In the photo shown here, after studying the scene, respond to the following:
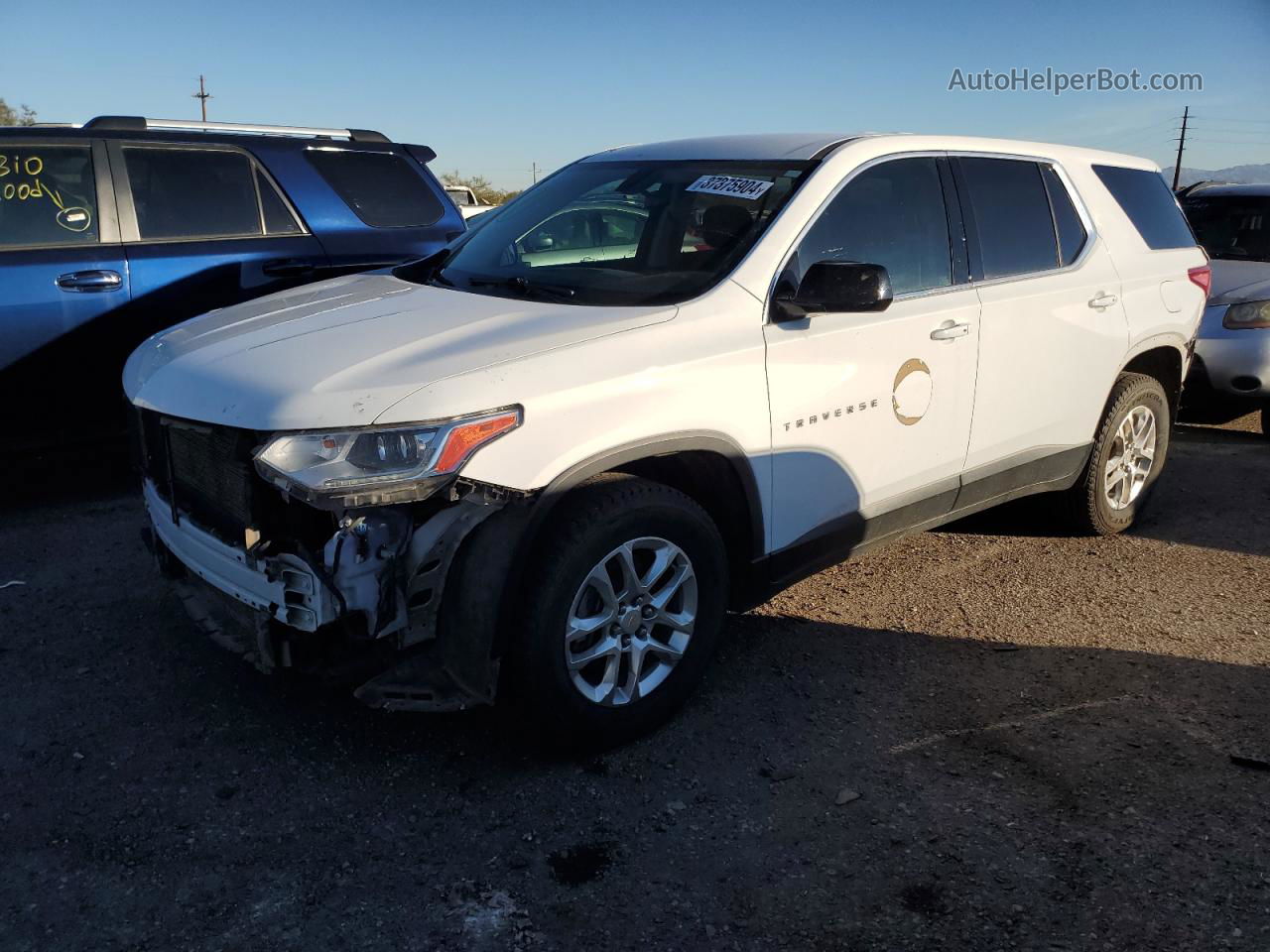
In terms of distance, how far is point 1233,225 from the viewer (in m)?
8.05

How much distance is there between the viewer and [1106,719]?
11.3ft

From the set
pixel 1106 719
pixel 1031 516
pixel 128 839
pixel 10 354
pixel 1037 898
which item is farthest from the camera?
pixel 1031 516

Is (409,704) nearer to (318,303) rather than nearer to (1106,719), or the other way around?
(318,303)

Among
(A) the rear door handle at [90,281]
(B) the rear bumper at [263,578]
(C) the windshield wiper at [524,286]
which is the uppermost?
(C) the windshield wiper at [524,286]

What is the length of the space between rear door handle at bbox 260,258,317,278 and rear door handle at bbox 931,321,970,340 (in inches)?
143

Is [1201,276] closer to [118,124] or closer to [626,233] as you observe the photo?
[626,233]

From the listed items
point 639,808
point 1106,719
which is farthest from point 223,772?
point 1106,719

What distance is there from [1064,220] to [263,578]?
12.1ft

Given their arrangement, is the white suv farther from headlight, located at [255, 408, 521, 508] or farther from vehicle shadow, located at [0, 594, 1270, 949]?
vehicle shadow, located at [0, 594, 1270, 949]

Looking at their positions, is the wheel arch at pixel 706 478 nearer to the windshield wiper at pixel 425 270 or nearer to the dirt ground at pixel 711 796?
the dirt ground at pixel 711 796

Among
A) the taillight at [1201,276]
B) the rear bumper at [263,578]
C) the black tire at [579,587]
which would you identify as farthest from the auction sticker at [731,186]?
the taillight at [1201,276]

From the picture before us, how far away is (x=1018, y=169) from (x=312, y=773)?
3.67 meters

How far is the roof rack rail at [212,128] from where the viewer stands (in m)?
5.45

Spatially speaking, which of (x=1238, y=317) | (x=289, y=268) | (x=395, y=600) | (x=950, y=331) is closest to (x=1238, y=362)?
(x=1238, y=317)
